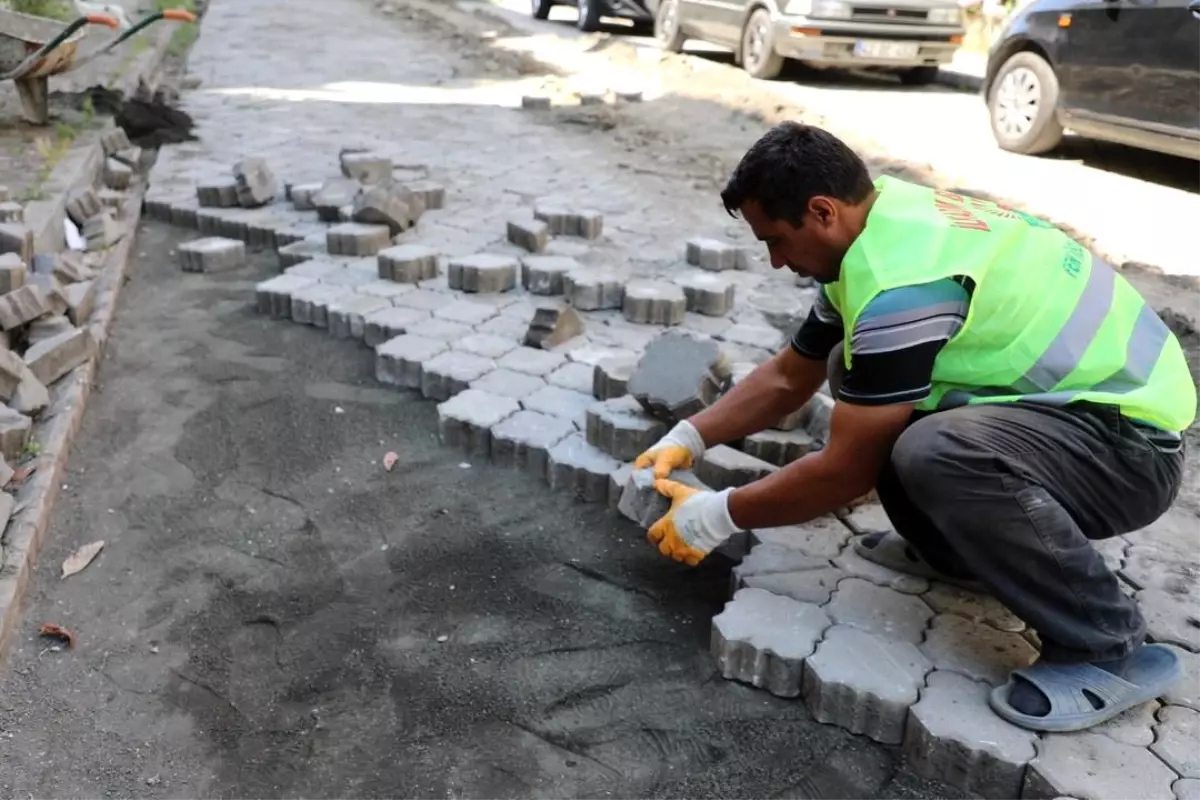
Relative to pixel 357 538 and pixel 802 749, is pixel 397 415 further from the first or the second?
pixel 802 749

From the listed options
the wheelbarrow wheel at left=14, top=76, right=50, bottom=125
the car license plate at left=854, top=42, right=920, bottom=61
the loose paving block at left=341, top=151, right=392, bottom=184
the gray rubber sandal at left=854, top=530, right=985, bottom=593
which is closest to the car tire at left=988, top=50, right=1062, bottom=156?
the car license plate at left=854, top=42, right=920, bottom=61

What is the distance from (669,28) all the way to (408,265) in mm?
8698

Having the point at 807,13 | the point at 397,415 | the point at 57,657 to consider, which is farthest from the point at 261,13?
the point at 57,657

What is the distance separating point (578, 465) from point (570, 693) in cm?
106

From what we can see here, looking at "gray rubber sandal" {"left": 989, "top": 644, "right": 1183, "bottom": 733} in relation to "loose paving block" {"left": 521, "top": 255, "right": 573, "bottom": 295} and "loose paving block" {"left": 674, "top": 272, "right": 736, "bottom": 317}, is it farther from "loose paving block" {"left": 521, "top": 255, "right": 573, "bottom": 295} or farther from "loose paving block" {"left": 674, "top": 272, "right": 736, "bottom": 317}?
"loose paving block" {"left": 521, "top": 255, "right": 573, "bottom": 295}

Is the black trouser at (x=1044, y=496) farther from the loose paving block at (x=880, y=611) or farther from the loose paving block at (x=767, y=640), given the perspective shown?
the loose paving block at (x=767, y=640)

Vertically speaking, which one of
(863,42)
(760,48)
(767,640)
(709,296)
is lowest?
(767,640)

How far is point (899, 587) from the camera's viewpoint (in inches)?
116

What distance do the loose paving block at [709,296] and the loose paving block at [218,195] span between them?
10.3 ft

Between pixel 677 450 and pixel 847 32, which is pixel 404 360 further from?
pixel 847 32

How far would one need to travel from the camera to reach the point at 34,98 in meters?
7.35

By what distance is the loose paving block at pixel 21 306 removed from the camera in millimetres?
4027

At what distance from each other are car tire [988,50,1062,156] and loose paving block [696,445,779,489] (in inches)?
235

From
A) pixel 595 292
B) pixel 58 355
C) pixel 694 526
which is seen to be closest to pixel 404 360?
pixel 595 292
